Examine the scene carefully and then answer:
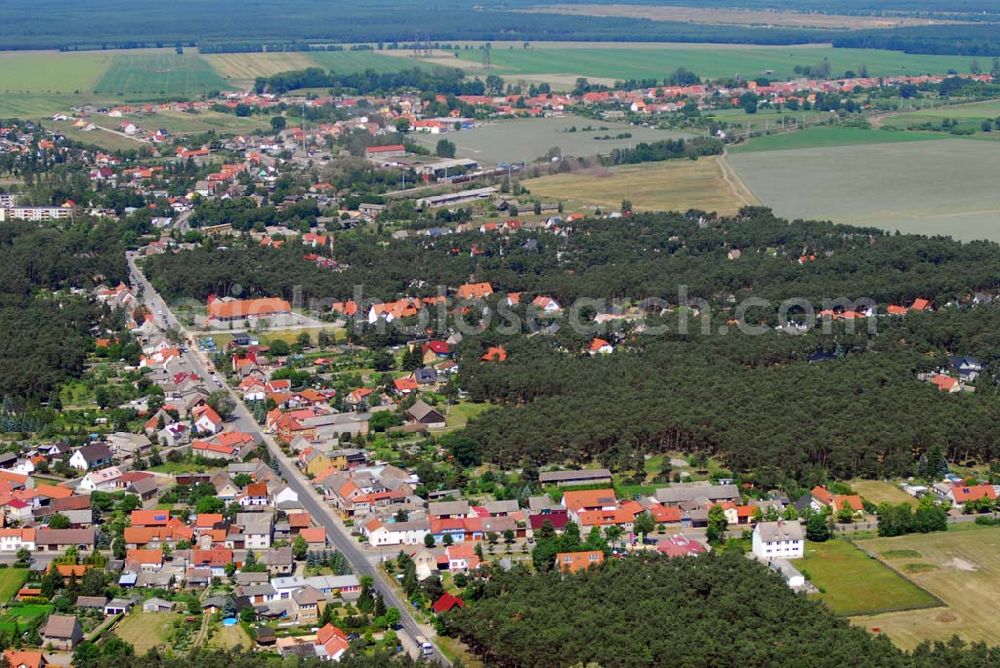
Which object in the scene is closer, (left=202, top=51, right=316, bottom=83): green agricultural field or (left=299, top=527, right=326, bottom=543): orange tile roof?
(left=299, top=527, right=326, bottom=543): orange tile roof

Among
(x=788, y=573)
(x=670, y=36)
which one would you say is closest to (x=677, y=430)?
(x=788, y=573)

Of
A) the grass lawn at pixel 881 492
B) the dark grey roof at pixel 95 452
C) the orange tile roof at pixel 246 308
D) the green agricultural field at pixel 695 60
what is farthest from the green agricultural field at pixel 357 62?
the grass lawn at pixel 881 492

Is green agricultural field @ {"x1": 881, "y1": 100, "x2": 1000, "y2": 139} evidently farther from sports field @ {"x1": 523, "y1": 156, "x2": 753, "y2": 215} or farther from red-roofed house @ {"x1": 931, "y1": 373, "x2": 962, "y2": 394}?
red-roofed house @ {"x1": 931, "y1": 373, "x2": 962, "y2": 394}

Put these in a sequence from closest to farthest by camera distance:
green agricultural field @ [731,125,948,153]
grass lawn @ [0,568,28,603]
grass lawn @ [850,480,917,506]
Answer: grass lawn @ [0,568,28,603]
grass lawn @ [850,480,917,506]
green agricultural field @ [731,125,948,153]

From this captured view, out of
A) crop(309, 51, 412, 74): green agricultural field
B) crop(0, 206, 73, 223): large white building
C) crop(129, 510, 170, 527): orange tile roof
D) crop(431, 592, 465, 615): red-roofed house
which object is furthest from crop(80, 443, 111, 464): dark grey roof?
crop(309, 51, 412, 74): green agricultural field

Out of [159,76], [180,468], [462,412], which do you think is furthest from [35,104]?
[180,468]

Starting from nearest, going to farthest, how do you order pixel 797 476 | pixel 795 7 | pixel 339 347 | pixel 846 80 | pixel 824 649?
pixel 824 649 < pixel 797 476 < pixel 339 347 < pixel 846 80 < pixel 795 7

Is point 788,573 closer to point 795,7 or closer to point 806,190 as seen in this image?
point 806,190

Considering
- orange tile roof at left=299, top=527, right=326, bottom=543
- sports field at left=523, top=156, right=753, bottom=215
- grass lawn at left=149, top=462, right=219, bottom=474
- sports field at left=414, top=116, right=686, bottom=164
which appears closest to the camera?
orange tile roof at left=299, top=527, right=326, bottom=543
